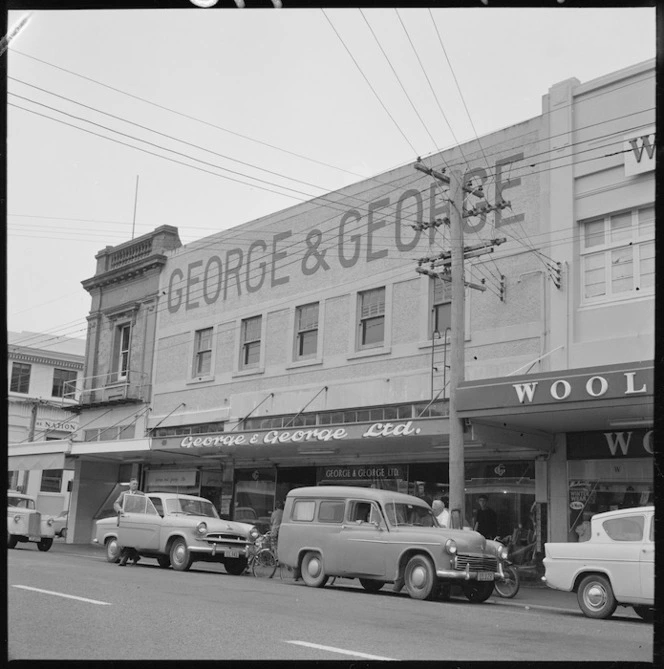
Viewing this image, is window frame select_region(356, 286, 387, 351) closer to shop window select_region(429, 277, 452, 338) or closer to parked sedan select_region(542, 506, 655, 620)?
shop window select_region(429, 277, 452, 338)

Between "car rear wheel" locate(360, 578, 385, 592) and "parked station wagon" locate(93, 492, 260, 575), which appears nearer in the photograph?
"car rear wheel" locate(360, 578, 385, 592)

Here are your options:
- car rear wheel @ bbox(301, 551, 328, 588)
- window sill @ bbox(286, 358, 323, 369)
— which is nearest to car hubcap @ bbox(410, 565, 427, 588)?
car rear wheel @ bbox(301, 551, 328, 588)

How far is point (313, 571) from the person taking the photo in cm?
1578

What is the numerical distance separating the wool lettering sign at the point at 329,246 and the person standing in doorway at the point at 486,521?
20.2 ft

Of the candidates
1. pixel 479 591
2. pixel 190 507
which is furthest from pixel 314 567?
pixel 190 507

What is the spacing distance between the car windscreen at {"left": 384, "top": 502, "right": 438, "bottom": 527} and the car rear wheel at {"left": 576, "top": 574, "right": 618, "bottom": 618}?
10.8 feet

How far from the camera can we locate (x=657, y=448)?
A: 199 inches

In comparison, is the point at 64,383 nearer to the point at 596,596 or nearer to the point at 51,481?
the point at 51,481

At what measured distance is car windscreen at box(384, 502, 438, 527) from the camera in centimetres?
1498

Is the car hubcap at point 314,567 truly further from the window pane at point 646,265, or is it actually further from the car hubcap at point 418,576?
the window pane at point 646,265

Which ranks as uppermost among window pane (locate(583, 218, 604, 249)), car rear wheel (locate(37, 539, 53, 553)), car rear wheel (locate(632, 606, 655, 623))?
window pane (locate(583, 218, 604, 249))

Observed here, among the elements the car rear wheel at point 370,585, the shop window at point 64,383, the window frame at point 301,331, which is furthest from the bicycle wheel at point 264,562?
the shop window at point 64,383

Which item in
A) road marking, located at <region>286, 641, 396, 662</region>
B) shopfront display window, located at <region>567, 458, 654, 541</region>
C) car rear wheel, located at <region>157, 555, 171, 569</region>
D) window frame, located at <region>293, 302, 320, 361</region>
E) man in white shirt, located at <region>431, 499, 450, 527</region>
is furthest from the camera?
window frame, located at <region>293, 302, 320, 361</region>

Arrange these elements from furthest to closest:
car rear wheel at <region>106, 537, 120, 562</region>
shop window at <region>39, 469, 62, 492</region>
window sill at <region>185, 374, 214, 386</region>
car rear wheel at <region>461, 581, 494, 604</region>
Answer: shop window at <region>39, 469, 62, 492</region> → window sill at <region>185, 374, 214, 386</region> → car rear wheel at <region>106, 537, 120, 562</region> → car rear wheel at <region>461, 581, 494, 604</region>
